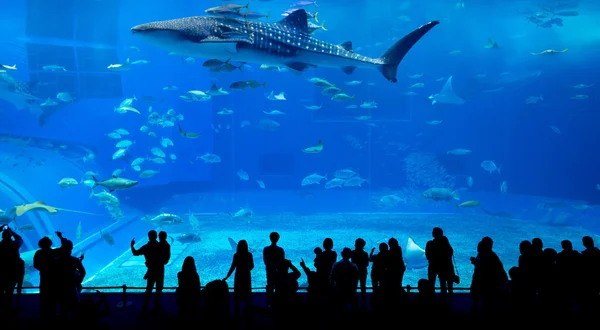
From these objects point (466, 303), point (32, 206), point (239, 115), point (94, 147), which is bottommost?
point (466, 303)

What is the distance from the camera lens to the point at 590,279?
11.2 ft

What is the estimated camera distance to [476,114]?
93.6 ft

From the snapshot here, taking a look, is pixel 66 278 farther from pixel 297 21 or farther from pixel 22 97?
pixel 22 97

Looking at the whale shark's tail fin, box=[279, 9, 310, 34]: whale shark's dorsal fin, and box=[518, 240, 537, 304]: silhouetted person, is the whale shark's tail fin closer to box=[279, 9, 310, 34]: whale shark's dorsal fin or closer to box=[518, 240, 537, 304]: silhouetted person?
box=[279, 9, 310, 34]: whale shark's dorsal fin

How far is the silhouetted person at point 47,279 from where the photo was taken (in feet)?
10.5

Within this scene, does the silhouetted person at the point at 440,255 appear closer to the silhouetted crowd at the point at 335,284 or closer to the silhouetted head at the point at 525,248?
the silhouetted crowd at the point at 335,284

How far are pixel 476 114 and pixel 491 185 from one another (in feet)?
19.3

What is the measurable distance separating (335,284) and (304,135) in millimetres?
22930

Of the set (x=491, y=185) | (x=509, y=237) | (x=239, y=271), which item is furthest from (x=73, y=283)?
(x=491, y=185)

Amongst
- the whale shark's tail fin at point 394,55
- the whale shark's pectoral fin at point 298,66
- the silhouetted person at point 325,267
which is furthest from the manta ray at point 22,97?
the silhouetted person at point 325,267

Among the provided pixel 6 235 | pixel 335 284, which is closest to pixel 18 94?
pixel 6 235

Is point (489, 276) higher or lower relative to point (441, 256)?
lower

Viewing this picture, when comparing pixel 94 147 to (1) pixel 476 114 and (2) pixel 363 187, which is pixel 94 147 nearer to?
(2) pixel 363 187

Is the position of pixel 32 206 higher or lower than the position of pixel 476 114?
lower
